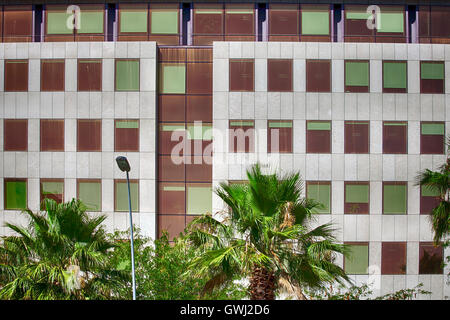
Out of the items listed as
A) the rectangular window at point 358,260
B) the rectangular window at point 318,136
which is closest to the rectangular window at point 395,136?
the rectangular window at point 318,136

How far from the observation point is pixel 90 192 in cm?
2166

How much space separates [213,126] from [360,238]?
904 centimetres

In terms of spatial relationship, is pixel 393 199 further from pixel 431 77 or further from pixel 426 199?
pixel 431 77

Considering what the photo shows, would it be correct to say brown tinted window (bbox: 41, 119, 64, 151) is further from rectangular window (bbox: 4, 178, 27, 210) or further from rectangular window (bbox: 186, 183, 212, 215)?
rectangular window (bbox: 186, 183, 212, 215)

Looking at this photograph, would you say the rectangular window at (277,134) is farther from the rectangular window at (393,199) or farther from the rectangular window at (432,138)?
the rectangular window at (432,138)

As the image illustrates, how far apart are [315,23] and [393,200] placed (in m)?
9.81

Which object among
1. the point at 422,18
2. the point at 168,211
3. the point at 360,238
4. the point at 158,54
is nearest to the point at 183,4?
the point at 158,54

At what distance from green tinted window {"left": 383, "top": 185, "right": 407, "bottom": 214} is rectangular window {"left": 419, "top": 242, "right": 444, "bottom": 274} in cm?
202

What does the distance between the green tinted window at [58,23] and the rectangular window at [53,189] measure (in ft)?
25.4

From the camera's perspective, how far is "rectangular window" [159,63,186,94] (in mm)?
21969

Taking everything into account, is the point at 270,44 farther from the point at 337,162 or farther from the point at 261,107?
the point at 337,162

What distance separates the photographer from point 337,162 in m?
21.5

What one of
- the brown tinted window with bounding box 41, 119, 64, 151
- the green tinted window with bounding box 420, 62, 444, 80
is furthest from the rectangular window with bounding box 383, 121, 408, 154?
the brown tinted window with bounding box 41, 119, 64, 151

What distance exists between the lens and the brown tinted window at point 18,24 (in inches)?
896
